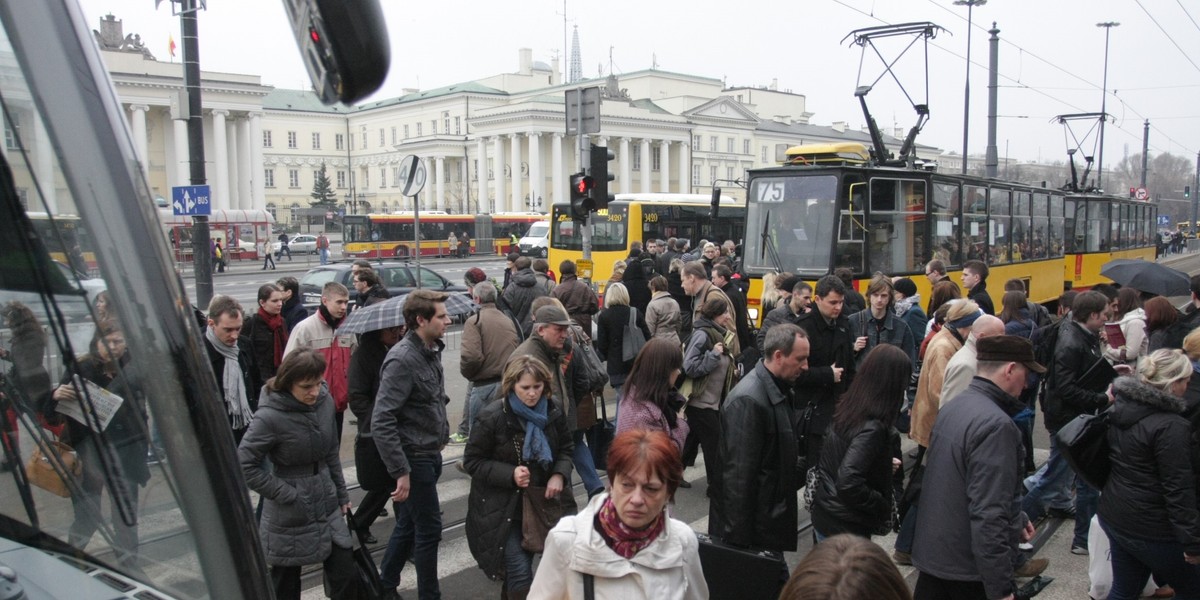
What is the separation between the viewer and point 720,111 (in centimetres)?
8962

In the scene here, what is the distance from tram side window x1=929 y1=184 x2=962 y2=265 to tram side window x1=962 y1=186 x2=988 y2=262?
1.24 ft

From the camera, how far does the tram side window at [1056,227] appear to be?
66.4 ft

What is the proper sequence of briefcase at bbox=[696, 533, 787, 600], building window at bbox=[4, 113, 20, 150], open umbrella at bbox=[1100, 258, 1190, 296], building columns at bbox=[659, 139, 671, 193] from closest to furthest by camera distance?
building window at bbox=[4, 113, 20, 150], briefcase at bbox=[696, 533, 787, 600], open umbrella at bbox=[1100, 258, 1190, 296], building columns at bbox=[659, 139, 671, 193]

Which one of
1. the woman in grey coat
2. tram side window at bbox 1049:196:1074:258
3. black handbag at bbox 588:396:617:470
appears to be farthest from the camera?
tram side window at bbox 1049:196:1074:258

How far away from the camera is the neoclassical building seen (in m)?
82.0

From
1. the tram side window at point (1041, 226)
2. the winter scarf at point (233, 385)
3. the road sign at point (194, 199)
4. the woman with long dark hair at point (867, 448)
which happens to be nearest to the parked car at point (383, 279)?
the road sign at point (194, 199)

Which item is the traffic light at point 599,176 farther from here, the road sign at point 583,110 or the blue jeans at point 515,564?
the blue jeans at point 515,564

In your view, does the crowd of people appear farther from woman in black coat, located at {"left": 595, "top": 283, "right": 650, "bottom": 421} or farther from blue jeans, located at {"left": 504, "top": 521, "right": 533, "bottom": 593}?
woman in black coat, located at {"left": 595, "top": 283, "right": 650, "bottom": 421}

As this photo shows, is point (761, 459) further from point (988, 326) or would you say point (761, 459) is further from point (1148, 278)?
point (1148, 278)

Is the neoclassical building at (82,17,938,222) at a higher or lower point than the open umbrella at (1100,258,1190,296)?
higher

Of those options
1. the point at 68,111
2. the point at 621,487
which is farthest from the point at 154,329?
the point at 621,487

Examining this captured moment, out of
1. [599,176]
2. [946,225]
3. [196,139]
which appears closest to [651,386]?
[599,176]

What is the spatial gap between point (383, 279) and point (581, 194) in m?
8.25

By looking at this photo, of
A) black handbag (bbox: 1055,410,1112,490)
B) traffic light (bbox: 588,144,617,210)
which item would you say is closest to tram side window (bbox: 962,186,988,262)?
traffic light (bbox: 588,144,617,210)
